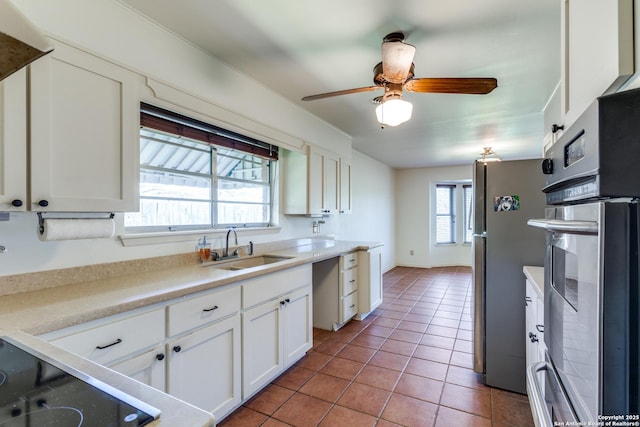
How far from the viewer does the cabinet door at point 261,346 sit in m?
1.97

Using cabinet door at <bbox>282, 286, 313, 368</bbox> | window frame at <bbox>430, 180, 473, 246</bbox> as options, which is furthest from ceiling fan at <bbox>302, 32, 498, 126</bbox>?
window frame at <bbox>430, 180, 473, 246</bbox>

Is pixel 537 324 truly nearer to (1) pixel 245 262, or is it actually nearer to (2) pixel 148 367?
(2) pixel 148 367

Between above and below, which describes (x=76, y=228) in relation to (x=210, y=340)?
above

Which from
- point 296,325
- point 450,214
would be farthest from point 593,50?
point 450,214

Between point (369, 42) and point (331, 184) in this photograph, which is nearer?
point (369, 42)

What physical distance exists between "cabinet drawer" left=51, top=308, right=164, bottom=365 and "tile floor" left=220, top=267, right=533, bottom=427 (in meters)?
0.86

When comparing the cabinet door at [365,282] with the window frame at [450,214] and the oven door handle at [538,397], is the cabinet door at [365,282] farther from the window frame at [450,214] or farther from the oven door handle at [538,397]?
the window frame at [450,214]

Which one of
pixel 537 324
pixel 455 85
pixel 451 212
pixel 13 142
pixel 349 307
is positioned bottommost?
pixel 349 307

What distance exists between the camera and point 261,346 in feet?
6.99

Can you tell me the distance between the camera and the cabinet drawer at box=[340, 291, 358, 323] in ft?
10.8

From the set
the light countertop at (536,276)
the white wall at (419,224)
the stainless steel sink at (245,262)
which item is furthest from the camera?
the white wall at (419,224)

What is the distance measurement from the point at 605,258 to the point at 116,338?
1612 millimetres

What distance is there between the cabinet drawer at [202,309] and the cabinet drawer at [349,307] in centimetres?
165

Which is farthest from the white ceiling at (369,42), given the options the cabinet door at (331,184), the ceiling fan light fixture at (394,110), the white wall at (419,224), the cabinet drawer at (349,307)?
the white wall at (419,224)
